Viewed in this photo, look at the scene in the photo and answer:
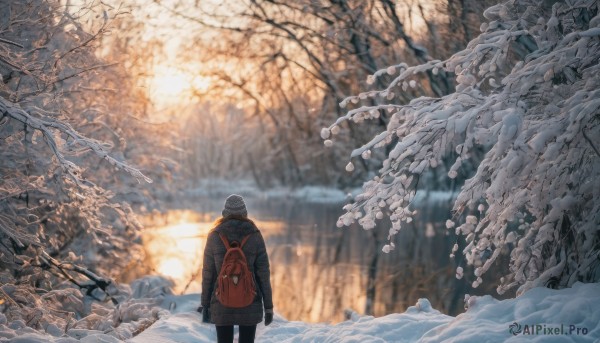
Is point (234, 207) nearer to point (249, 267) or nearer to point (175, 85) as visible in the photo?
point (249, 267)

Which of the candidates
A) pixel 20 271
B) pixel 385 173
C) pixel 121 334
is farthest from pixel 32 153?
pixel 385 173

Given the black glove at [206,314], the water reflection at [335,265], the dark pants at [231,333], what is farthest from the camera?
the water reflection at [335,265]

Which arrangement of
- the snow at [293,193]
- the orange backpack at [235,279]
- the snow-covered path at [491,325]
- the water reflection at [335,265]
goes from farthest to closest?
1. the snow at [293,193]
2. the water reflection at [335,265]
3. the orange backpack at [235,279]
4. the snow-covered path at [491,325]

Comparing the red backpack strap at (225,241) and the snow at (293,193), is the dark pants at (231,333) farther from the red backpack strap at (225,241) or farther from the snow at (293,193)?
the snow at (293,193)

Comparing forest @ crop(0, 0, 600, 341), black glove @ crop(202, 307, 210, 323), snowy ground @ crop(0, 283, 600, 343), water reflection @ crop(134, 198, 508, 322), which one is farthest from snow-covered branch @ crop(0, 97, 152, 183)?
water reflection @ crop(134, 198, 508, 322)

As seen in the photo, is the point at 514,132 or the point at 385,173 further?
the point at 385,173

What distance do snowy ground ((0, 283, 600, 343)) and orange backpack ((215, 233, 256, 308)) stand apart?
1.59m

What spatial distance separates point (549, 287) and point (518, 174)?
1.36 meters

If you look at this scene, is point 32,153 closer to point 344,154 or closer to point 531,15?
point 531,15

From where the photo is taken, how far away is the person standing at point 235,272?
534 cm

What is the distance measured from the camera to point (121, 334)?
763 cm

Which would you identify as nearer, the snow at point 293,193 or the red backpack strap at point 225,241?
the red backpack strap at point 225,241

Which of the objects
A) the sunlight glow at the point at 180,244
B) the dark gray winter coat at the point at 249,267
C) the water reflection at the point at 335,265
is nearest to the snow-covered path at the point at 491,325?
the dark gray winter coat at the point at 249,267

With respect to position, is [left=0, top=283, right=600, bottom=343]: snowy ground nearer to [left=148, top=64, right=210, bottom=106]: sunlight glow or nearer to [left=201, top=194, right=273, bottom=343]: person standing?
[left=201, top=194, right=273, bottom=343]: person standing
